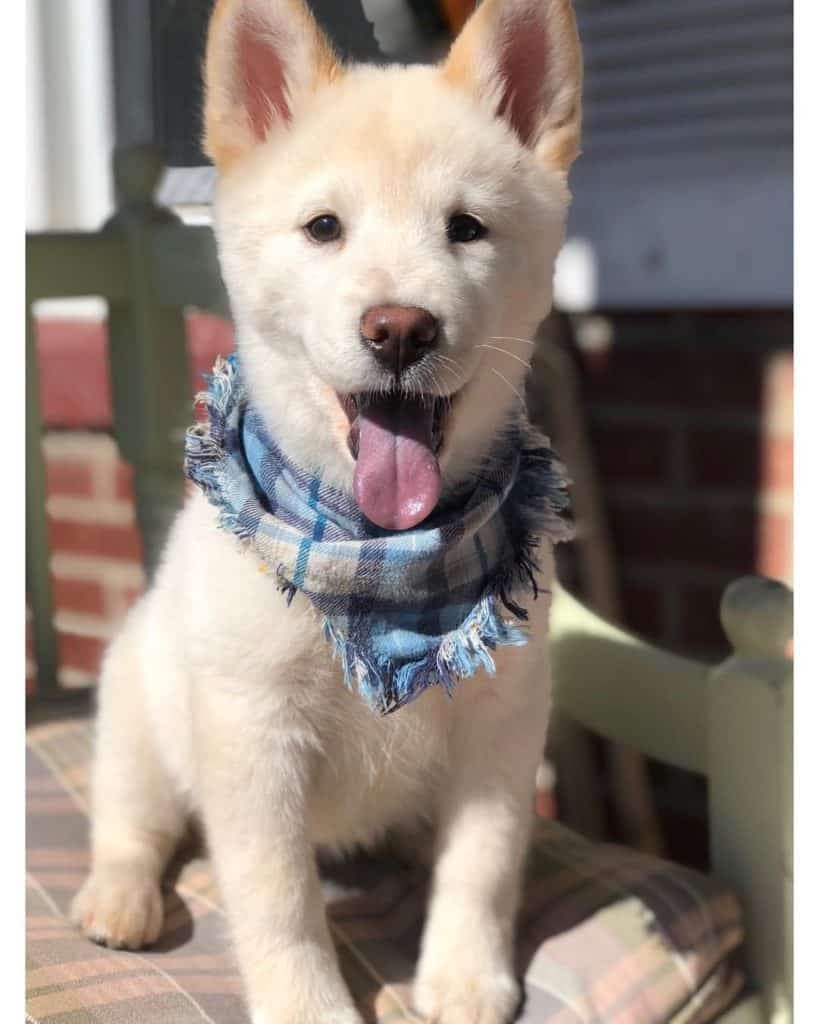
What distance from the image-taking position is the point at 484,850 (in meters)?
1.22

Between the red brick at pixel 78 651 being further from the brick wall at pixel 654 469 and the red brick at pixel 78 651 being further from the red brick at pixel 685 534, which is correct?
the red brick at pixel 685 534

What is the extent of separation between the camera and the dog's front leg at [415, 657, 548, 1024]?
3.87ft

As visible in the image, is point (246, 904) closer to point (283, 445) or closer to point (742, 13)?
point (283, 445)

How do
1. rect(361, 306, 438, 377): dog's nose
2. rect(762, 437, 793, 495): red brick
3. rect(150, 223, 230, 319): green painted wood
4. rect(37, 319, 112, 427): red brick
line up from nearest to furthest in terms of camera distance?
1. rect(361, 306, 438, 377): dog's nose
2. rect(150, 223, 230, 319): green painted wood
3. rect(37, 319, 112, 427): red brick
4. rect(762, 437, 793, 495): red brick

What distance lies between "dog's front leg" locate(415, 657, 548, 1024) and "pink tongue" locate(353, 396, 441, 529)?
262 mm

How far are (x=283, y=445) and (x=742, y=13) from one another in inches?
48.6

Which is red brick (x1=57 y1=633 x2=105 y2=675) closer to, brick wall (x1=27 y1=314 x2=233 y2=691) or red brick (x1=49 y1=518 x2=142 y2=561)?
brick wall (x1=27 y1=314 x2=233 y2=691)

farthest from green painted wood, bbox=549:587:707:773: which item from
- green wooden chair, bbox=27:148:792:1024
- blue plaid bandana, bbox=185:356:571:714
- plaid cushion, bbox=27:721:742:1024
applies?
blue plaid bandana, bbox=185:356:571:714

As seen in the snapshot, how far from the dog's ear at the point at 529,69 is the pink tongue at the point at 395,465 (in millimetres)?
309

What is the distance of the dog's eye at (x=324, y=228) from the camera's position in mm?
1031

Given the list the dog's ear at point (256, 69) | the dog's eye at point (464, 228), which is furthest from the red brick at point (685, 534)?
the dog's ear at point (256, 69)
